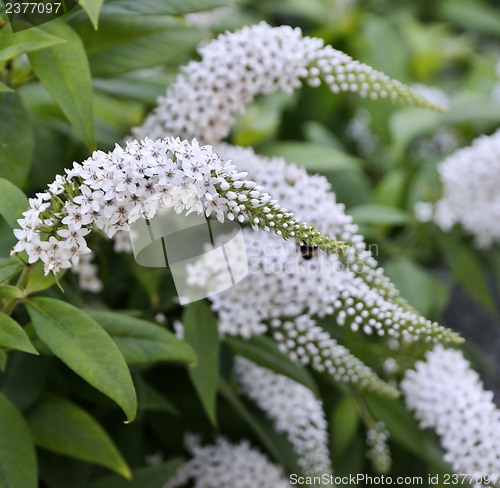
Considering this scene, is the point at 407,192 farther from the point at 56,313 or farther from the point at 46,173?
the point at 56,313

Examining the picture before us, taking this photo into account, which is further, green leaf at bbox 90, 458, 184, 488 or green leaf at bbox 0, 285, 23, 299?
green leaf at bbox 90, 458, 184, 488

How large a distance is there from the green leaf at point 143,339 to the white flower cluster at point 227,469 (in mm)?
340

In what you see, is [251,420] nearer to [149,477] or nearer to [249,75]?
[149,477]

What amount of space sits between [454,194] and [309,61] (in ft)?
1.90

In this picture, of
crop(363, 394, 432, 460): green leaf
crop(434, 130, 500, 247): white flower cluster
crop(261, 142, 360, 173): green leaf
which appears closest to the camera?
crop(363, 394, 432, 460): green leaf

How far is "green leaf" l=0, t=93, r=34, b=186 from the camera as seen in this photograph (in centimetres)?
99

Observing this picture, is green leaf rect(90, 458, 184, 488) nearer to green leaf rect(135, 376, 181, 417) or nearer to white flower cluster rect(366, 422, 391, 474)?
green leaf rect(135, 376, 181, 417)

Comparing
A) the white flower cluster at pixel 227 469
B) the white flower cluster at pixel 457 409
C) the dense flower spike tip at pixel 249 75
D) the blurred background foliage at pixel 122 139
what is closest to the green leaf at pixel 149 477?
the blurred background foliage at pixel 122 139

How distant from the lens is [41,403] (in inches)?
42.2

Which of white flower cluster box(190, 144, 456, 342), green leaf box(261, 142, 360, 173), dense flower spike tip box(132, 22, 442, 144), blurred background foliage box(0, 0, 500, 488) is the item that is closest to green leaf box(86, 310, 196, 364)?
blurred background foliage box(0, 0, 500, 488)

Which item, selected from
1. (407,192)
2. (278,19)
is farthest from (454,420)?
(278,19)

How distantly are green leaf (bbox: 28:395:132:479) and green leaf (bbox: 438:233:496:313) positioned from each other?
1.01 metres

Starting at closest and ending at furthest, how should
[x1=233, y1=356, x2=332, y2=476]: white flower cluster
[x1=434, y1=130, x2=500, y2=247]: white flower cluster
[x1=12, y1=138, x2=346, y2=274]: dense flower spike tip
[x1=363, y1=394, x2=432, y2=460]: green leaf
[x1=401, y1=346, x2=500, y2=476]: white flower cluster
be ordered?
[x1=12, y1=138, x2=346, y2=274]: dense flower spike tip
[x1=401, y1=346, x2=500, y2=476]: white flower cluster
[x1=233, y1=356, x2=332, y2=476]: white flower cluster
[x1=363, y1=394, x2=432, y2=460]: green leaf
[x1=434, y1=130, x2=500, y2=247]: white flower cluster

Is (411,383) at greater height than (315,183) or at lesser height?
lesser
